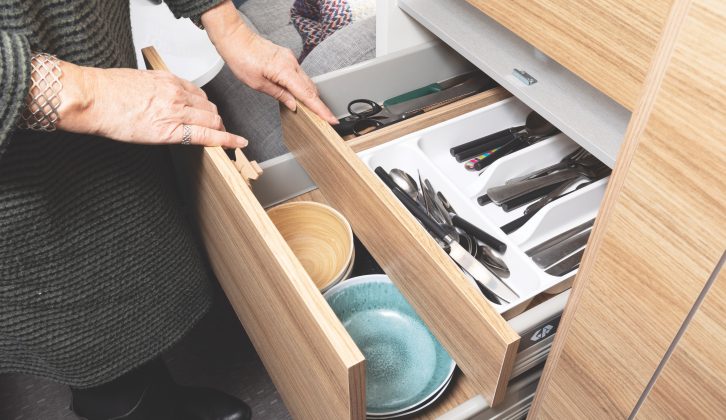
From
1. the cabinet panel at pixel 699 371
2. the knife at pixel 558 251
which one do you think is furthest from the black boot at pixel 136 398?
the cabinet panel at pixel 699 371

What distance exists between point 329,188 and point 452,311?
0.30 meters

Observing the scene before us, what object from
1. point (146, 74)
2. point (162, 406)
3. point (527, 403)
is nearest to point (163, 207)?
point (146, 74)

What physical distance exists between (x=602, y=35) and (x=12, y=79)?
0.53 metres

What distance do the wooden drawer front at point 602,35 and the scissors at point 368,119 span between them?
0.30 m

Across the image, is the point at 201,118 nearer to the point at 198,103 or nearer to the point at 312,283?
the point at 198,103

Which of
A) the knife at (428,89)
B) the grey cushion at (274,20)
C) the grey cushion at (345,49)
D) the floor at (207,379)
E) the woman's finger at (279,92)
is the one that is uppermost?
the woman's finger at (279,92)

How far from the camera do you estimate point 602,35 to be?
1.87ft

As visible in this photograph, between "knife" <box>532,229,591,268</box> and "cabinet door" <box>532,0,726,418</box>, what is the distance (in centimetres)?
18

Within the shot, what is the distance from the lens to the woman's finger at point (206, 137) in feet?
2.23

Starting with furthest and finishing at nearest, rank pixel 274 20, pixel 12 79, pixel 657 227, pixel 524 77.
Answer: pixel 274 20, pixel 524 77, pixel 12 79, pixel 657 227

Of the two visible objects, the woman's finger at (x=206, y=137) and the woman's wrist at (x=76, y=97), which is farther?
the woman's finger at (x=206, y=137)

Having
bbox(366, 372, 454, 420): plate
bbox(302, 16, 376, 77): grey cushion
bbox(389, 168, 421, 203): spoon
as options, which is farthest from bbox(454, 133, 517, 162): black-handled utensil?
bbox(302, 16, 376, 77): grey cushion

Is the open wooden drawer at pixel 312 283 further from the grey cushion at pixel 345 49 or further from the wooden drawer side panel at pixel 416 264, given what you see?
the grey cushion at pixel 345 49

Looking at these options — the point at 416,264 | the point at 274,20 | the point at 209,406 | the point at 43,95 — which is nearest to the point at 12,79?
the point at 43,95
